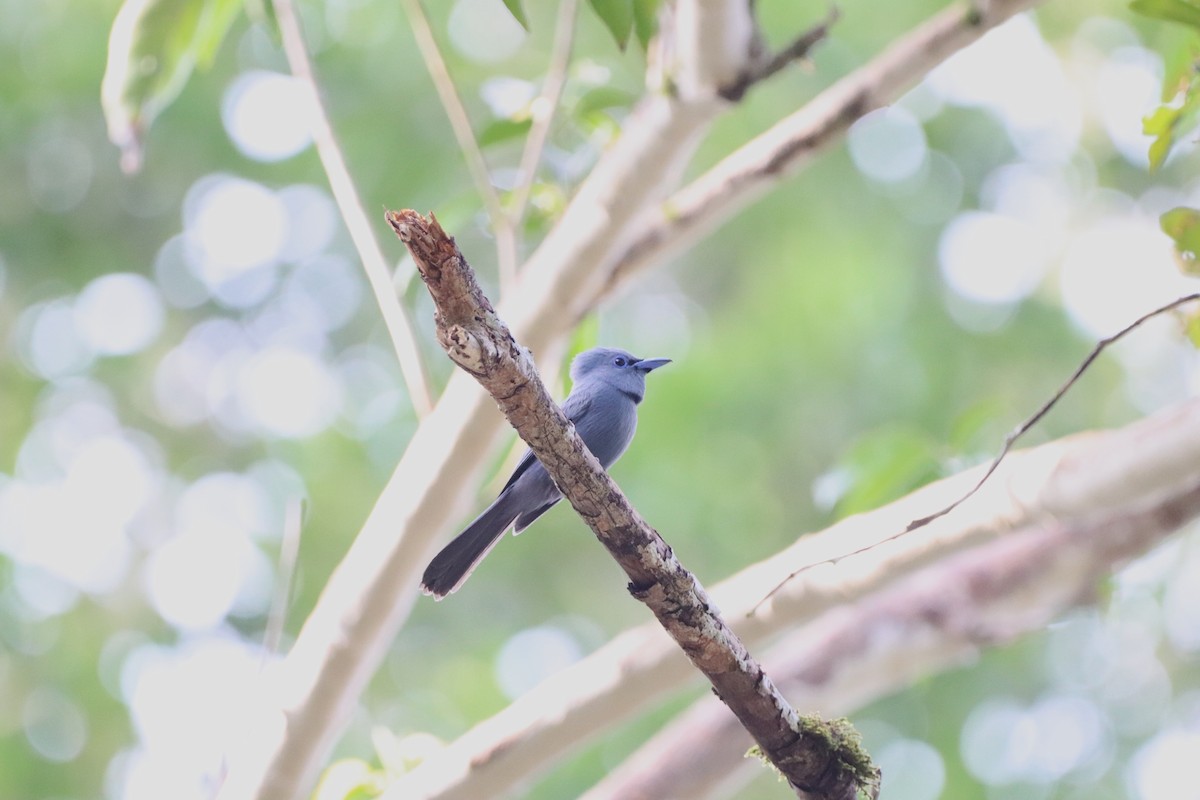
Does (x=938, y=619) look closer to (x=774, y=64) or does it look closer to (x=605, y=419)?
(x=605, y=419)

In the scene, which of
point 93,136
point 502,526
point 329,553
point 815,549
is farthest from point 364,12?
point 815,549

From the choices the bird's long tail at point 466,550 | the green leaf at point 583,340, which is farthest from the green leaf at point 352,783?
the green leaf at point 583,340

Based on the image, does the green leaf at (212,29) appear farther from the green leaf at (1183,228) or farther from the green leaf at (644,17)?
the green leaf at (1183,228)

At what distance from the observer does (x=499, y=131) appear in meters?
4.21

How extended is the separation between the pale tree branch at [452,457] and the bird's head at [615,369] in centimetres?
70

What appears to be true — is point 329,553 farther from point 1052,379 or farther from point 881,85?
point 881,85

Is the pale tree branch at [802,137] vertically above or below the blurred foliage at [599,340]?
below

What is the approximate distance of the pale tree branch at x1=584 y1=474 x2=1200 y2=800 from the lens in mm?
4246

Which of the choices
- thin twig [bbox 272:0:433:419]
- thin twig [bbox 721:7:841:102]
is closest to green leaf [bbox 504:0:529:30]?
thin twig [bbox 721:7:841:102]

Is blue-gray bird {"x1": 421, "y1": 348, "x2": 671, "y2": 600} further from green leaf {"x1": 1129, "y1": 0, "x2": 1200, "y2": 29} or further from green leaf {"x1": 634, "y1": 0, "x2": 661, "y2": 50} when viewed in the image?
green leaf {"x1": 1129, "y1": 0, "x2": 1200, "y2": 29}

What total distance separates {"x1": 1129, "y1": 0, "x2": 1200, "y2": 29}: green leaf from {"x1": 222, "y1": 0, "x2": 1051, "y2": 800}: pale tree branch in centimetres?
62

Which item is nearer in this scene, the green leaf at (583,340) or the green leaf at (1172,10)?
the green leaf at (1172,10)

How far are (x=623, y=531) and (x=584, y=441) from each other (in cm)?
145

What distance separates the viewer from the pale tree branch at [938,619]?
4246 mm
